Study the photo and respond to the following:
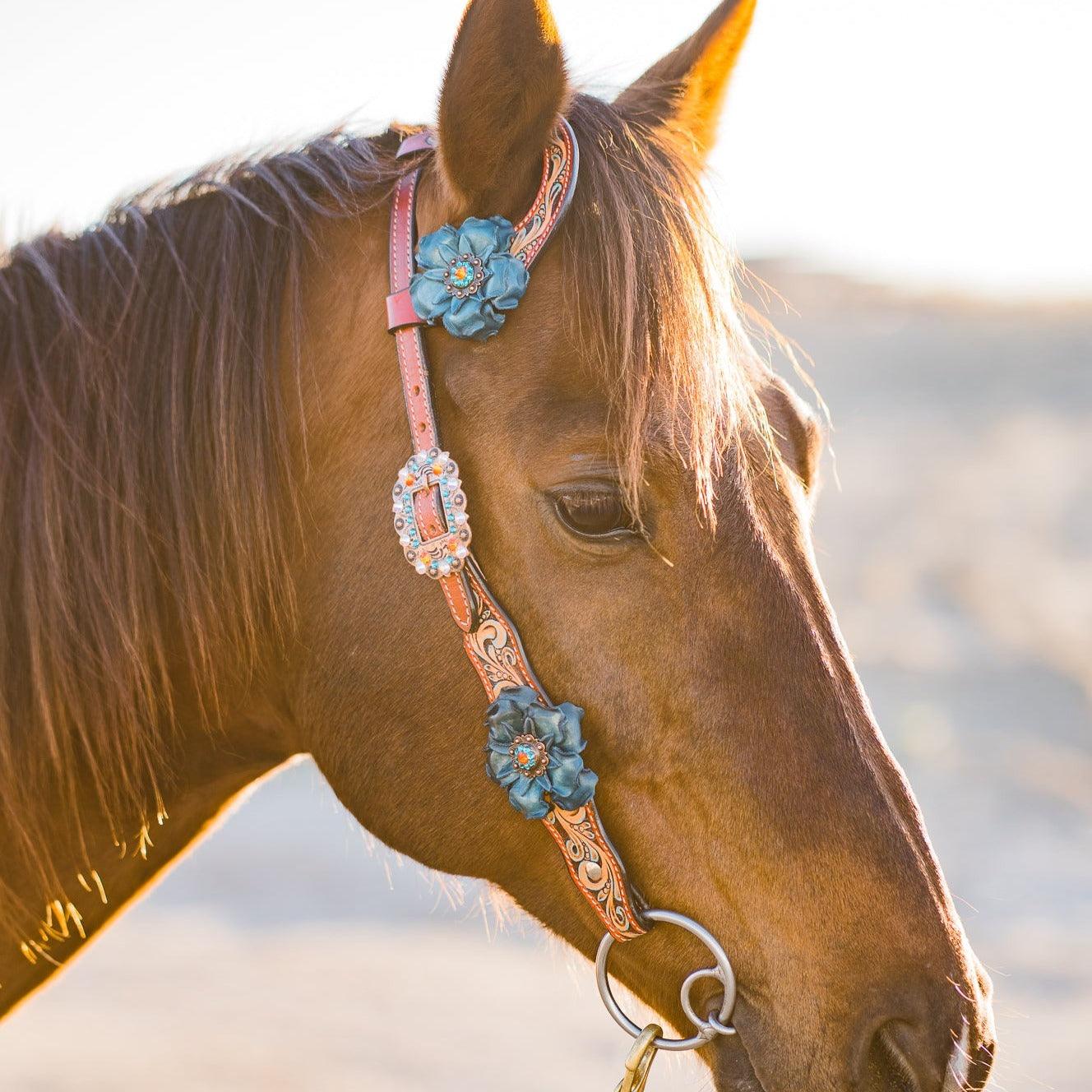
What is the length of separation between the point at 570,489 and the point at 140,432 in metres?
0.64

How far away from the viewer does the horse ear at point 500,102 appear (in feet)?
4.54

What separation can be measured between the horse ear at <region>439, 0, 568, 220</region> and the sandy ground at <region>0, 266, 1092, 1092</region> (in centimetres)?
116

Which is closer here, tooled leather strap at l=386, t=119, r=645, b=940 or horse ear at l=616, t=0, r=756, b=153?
tooled leather strap at l=386, t=119, r=645, b=940

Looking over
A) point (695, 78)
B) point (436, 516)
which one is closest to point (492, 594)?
point (436, 516)

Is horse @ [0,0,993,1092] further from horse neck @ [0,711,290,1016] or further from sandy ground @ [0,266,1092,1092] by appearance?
sandy ground @ [0,266,1092,1092]

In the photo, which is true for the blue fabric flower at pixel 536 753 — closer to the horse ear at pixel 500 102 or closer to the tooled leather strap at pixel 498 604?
the tooled leather strap at pixel 498 604

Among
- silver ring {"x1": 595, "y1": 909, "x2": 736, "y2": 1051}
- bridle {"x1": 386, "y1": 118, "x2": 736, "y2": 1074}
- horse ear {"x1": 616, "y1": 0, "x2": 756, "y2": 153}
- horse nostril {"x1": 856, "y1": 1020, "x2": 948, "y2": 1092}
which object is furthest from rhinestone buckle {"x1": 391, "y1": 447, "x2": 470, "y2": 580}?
horse nostril {"x1": 856, "y1": 1020, "x2": 948, "y2": 1092}

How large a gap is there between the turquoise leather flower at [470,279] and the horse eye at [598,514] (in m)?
0.29

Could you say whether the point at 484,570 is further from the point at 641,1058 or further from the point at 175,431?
the point at 641,1058

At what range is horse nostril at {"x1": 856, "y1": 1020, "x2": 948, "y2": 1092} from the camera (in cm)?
131

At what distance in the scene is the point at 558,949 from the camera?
173 centimetres

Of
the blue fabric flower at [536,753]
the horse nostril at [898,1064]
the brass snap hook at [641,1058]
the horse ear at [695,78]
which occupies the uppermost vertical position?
the horse ear at [695,78]

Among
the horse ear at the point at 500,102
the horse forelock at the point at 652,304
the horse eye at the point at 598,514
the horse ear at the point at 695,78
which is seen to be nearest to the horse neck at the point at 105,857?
the horse eye at the point at 598,514

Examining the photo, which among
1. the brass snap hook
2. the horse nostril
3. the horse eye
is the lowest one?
the brass snap hook
